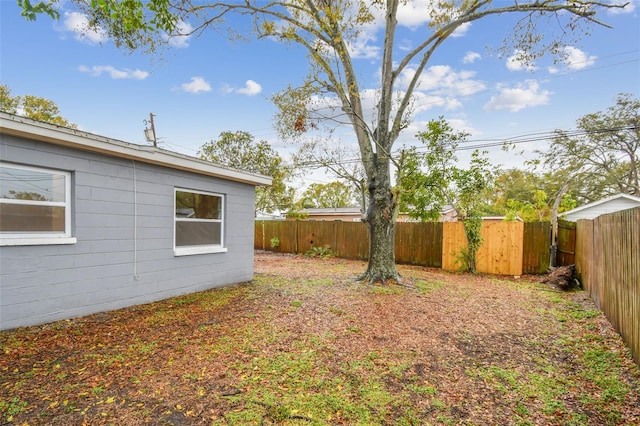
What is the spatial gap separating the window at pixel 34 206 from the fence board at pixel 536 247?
36.5ft

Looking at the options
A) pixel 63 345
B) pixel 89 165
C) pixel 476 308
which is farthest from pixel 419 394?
pixel 89 165

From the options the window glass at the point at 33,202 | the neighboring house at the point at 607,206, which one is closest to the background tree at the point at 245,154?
the window glass at the point at 33,202

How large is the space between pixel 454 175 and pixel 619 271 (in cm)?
593

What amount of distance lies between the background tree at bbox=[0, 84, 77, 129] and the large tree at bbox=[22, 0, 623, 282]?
13627mm

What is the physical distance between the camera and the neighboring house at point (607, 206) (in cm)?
1374

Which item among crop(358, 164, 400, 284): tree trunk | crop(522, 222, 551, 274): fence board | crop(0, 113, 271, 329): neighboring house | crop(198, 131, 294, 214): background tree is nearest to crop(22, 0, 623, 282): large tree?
crop(358, 164, 400, 284): tree trunk

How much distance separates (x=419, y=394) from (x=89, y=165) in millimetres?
5339

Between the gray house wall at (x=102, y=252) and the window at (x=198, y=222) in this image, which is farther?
the window at (x=198, y=222)

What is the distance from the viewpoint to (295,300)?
597cm

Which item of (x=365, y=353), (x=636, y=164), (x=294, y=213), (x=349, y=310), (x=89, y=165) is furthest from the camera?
(x=636, y=164)

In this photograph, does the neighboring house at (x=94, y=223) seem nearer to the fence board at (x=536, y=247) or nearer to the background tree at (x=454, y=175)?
the background tree at (x=454, y=175)

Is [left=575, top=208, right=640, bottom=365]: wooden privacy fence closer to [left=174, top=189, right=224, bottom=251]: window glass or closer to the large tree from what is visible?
the large tree

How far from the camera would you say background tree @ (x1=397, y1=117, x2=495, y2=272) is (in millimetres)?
9391

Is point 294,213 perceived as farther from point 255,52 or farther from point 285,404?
point 285,404
